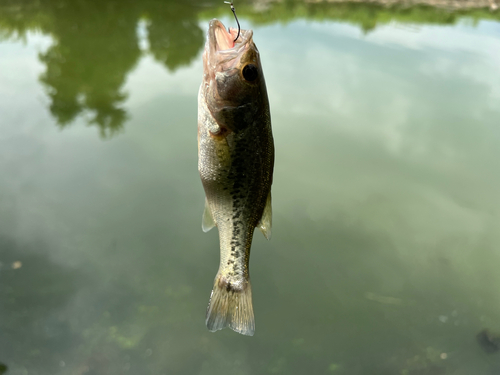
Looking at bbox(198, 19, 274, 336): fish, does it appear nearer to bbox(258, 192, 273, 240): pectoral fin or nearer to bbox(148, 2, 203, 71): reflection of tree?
bbox(258, 192, 273, 240): pectoral fin

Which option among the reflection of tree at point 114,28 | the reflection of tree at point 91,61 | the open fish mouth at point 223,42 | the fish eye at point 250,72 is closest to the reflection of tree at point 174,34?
the reflection of tree at point 114,28

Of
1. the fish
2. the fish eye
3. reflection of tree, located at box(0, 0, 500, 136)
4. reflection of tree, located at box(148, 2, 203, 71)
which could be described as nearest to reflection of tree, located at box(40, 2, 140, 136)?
reflection of tree, located at box(0, 0, 500, 136)

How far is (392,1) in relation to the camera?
13.8 metres

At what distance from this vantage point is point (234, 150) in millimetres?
1604

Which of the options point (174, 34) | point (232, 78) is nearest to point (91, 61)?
point (174, 34)

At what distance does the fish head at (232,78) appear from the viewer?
1510 millimetres

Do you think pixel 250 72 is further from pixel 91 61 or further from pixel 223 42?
pixel 91 61

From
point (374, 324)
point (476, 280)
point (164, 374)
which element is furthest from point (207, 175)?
point (476, 280)

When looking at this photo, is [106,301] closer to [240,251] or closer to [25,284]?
[25,284]

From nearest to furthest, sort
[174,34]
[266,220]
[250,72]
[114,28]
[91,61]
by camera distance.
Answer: [250,72], [266,220], [91,61], [114,28], [174,34]

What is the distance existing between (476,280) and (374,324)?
149 centimetres

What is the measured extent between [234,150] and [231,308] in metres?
0.83

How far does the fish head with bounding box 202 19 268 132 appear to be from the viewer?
1.51m

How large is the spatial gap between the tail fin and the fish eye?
1.03 m
